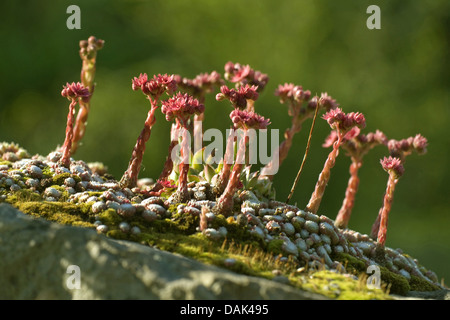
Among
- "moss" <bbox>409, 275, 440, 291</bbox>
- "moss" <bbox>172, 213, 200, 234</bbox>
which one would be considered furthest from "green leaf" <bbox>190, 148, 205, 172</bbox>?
"moss" <bbox>409, 275, 440, 291</bbox>

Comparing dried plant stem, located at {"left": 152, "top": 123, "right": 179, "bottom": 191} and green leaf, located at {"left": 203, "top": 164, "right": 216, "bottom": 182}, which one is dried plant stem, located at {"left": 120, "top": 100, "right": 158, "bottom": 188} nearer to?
dried plant stem, located at {"left": 152, "top": 123, "right": 179, "bottom": 191}

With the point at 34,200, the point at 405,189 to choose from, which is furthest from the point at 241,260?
the point at 405,189

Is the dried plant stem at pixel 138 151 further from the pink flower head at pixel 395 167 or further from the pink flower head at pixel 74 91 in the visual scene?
the pink flower head at pixel 395 167

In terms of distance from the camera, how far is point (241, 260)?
3.30m

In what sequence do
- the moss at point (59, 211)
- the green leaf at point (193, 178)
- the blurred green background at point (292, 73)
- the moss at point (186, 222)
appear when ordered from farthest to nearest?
the blurred green background at point (292, 73) < the green leaf at point (193, 178) < the moss at point (186, 222) < the moss at point (59, 211)

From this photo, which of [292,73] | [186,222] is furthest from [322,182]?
[292,73]

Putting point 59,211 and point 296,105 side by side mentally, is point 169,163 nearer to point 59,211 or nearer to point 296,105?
point 59,211

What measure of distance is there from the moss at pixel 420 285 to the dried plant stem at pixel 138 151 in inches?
93.1

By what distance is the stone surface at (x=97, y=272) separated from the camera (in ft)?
8.73

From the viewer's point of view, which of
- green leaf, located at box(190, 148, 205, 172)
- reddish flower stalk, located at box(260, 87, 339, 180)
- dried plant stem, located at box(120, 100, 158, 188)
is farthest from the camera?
reddish flower stalk, located at box(260, 87, 339, 180)

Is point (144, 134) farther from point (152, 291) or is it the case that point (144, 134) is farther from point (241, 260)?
point (152, 291)

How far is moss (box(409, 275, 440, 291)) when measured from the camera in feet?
13.5

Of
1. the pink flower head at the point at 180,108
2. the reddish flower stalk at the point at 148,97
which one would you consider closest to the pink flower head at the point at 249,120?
the pink flower head at the point at 180,108

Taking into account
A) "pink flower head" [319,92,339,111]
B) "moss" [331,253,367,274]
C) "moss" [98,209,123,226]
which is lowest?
"moss" [331,253,367,274]
